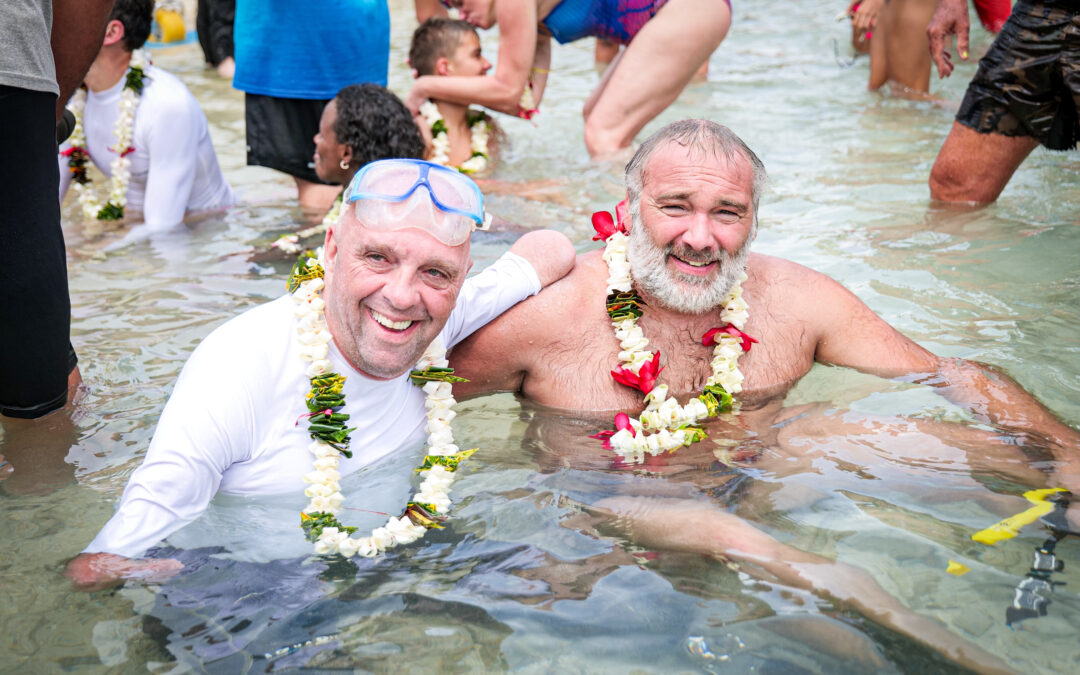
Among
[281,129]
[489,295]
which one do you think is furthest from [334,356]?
[281,129]

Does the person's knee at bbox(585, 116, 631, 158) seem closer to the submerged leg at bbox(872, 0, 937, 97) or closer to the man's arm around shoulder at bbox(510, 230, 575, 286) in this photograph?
the man's arm around shoulder at bbox(510, 230, 575, 286)

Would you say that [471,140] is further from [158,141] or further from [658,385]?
[658,385]

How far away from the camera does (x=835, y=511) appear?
3488 millimetres

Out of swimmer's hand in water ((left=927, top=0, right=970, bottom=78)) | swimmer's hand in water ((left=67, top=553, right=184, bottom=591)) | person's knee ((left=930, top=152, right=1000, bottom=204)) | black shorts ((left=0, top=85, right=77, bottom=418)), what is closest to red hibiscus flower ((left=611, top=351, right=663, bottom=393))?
swimmer's hand in water ((left=67, top=553, right=184, bottom=591))

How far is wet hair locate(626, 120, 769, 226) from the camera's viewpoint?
4.25 meters

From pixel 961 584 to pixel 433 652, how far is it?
163 centimetres

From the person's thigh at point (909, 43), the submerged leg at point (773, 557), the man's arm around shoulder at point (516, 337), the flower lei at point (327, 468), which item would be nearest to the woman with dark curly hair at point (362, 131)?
the man's arm around shoulder at point (516, 337)

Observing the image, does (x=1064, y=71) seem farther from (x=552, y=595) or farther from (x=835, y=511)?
(x=552, y=595)

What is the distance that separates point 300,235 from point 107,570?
3839 mm

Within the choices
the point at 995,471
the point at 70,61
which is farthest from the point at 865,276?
the point at 70,61

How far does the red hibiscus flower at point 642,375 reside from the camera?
423 centimetres

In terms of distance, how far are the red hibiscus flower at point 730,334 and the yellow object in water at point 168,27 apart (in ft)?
41.3

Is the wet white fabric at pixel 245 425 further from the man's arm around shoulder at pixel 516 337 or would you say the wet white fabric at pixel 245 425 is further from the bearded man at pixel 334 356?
the man's arm around shoulder at pixel 516 337

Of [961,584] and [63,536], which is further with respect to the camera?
[63,536]
